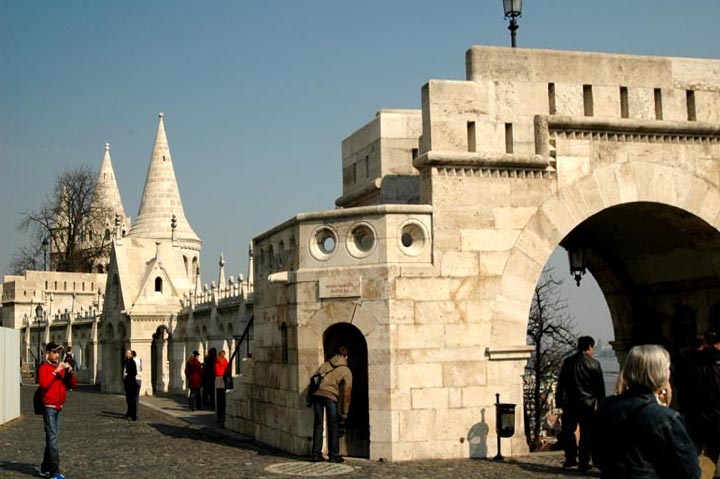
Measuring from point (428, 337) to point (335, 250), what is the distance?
4.91 feet

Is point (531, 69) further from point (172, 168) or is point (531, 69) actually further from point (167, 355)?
point (172, 168)

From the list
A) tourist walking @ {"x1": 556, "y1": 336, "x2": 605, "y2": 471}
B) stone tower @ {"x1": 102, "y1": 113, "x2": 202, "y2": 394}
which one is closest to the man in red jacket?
tourist walking @ {"x1": 556, "y1": 336, "x2": 605, "y2": 471}

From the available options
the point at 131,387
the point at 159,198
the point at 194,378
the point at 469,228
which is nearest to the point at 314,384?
the point at 469,228

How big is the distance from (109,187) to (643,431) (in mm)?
65905

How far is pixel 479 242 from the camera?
10.7m

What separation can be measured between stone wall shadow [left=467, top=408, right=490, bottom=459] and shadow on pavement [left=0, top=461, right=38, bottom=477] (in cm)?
487

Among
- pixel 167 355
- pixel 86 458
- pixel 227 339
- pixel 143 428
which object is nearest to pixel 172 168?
pixel 167 355

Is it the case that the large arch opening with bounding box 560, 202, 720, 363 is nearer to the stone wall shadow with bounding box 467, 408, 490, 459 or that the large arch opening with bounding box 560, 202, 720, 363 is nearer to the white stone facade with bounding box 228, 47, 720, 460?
the white stone facade with bounding box 228, 47, 720, 460

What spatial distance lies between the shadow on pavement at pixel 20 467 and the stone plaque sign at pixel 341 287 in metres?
3.80

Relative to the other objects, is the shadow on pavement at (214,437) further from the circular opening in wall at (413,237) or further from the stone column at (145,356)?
the stone column at (145,356)

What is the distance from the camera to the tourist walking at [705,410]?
7008 millimetres

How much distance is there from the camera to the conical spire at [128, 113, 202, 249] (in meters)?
52.3

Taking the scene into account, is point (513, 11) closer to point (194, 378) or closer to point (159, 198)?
point (194, 378)

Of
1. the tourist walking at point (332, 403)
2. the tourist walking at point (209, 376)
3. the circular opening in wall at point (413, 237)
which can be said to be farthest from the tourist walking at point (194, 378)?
the circular opening in wall at point (413, 237)
